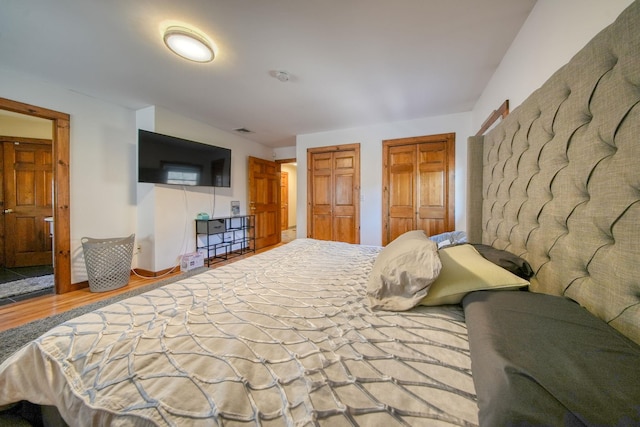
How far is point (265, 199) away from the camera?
17.2ft

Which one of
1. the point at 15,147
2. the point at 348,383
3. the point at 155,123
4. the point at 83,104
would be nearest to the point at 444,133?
the point at 348,383

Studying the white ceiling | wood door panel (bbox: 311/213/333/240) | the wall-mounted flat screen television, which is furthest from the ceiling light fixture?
wood door panel (bbox: 311/213/333/240)

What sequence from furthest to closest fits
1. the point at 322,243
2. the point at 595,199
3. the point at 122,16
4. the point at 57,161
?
1. the point at 57,161
2. the point at 322,243
3. the point at 122,16
4. the point at 595,199

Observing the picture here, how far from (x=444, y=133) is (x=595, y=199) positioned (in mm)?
3192

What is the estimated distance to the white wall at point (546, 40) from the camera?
0.95 metres

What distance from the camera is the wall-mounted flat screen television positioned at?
304 centimetres

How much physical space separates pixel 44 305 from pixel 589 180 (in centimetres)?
429

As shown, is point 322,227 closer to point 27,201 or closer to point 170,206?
point 170,206

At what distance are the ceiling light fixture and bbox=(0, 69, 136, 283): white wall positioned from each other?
6.28 ft

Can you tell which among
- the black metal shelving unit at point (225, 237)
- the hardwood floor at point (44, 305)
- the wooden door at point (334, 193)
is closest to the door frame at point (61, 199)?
the hardwood floor at point (44, 305)

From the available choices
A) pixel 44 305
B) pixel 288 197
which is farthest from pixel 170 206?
pixel 288 197

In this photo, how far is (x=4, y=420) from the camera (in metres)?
0.67

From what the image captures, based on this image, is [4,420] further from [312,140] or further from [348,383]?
[312,140]

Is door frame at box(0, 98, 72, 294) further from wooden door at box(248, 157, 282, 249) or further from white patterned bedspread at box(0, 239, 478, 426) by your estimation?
white patterned bedspread at box(0, 239, 478, 426)
